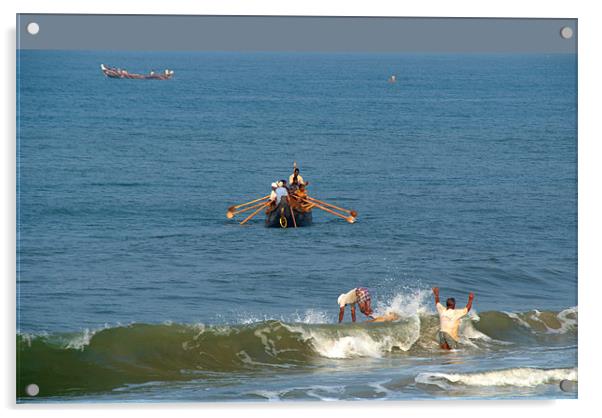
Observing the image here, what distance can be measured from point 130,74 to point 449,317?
4.43 meters

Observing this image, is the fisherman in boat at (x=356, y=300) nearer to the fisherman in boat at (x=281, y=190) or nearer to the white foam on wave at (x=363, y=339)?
the white foam on wave at (x=363, y=339)

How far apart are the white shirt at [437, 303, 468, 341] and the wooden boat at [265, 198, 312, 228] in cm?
223

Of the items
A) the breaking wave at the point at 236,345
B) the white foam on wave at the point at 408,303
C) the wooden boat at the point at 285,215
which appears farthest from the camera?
the wooden boat at the point at 285,215

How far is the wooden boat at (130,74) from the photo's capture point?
19800mm

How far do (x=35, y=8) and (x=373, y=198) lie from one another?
4622 millimetres

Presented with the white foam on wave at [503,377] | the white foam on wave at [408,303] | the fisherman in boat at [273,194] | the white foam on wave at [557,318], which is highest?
the fisherman in boat at [273,194]

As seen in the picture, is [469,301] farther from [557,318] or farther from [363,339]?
[363,339]

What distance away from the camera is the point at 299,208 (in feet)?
69.2

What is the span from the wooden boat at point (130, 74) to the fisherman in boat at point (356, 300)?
3.18 meters

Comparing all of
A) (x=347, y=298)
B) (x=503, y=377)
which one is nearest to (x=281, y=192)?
(x=347, y=298)

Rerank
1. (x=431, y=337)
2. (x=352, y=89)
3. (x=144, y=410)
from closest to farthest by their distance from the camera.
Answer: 1. (x=144, y=410)
2. (x=431, y=337)
3. (x=352, y=89)

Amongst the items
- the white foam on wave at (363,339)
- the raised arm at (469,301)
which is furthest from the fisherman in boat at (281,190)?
the raised arm at (469,301)

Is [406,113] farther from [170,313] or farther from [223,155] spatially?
[170,313]
